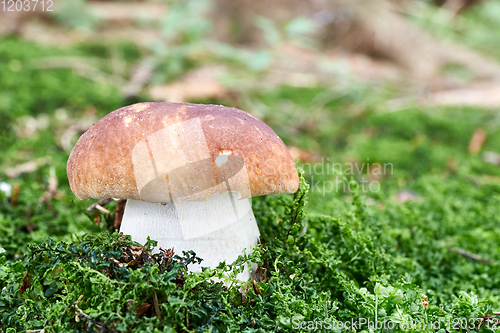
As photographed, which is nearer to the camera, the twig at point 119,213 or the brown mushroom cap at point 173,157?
the brown mushroom cap at point 173,157

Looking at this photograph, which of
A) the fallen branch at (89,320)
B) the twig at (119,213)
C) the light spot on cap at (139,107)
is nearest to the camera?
the fallen branch at (89,320)

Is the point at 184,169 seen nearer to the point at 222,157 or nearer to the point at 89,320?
the point at 222,157

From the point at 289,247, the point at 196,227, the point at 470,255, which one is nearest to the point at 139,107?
the point at 196,227

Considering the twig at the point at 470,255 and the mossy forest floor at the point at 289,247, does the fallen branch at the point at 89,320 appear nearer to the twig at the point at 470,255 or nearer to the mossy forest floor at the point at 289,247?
the mossy forest floor at the point at 289,247

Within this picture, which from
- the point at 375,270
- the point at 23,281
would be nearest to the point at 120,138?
the point at 23,281

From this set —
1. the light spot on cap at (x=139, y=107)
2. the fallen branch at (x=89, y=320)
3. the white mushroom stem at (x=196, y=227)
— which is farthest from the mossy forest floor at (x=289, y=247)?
the light spot on cap at (x=139, y=107)

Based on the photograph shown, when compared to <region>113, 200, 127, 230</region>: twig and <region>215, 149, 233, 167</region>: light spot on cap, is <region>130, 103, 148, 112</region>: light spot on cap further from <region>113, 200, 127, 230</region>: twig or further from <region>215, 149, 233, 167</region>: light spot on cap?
<region>113, 200, 127, 230</region>: twig

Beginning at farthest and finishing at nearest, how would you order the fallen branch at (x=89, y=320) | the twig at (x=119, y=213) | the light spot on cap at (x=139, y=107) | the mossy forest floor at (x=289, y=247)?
the twig at (x=119, y=213) → the light spot on cap at (x=139, y=107) → the mossy forest floor at (x=289, y=247) → the fallen branch at (x=89, y=320)

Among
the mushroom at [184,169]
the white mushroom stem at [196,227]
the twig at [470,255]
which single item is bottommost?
the twig at [470,255]
